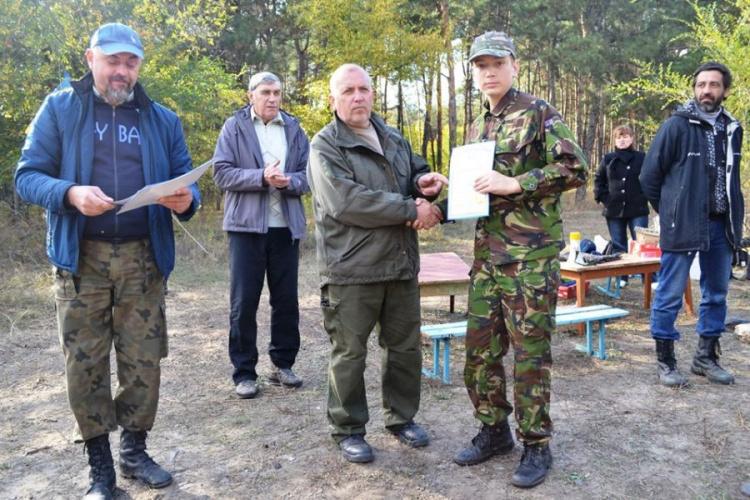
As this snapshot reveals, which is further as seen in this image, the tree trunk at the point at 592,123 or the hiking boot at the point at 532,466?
the tree trunk at the point at 592,123

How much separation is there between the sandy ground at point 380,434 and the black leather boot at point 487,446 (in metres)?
0.06

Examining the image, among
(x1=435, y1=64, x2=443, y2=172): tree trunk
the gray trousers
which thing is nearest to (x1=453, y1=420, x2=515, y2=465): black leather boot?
the gray trousers

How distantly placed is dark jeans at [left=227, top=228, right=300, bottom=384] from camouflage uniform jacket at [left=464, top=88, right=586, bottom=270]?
5.89 feet

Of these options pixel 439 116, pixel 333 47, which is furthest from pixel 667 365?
pixel 439 116

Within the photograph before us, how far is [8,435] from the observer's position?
148 inches

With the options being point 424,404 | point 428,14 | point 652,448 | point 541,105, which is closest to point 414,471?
point 424,404

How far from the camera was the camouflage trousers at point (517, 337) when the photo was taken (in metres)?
2.92

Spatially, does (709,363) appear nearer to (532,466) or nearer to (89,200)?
(532,466)

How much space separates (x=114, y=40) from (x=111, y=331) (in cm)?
141

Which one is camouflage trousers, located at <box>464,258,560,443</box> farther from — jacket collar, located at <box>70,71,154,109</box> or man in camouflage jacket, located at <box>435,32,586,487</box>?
jacket collar, located at <box>70,71,154,109</box>

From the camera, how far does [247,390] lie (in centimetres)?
430

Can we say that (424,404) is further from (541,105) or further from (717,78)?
(717,78)

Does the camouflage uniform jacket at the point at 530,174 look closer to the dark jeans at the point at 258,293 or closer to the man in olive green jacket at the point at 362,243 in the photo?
the man in olive green jacket at the point at 362,243

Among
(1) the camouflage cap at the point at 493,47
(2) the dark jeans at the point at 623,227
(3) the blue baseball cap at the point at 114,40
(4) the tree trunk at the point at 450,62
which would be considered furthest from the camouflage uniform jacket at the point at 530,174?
(4) the tree trunk at the point at 450,62
